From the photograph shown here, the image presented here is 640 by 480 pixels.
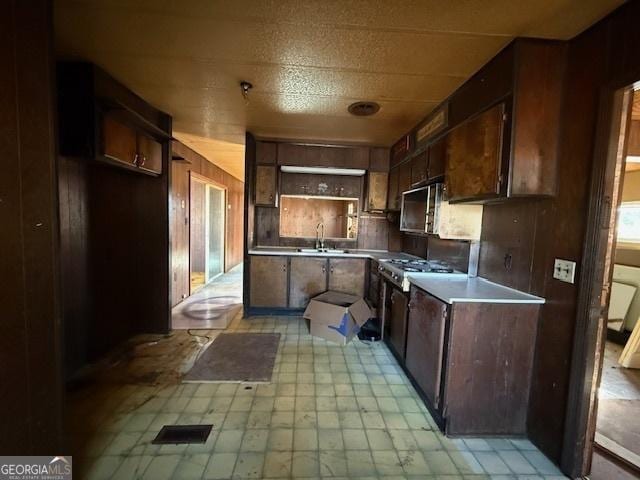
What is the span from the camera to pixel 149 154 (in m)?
2.81

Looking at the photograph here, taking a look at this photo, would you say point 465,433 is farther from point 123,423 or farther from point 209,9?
point 209,9

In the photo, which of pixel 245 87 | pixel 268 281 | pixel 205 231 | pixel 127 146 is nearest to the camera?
pixel 245 87

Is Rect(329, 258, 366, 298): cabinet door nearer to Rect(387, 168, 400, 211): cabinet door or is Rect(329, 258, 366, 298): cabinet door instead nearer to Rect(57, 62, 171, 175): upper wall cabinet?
Rect(387, 168, 400, 211): cabinet door

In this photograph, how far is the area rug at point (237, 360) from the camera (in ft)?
7.86

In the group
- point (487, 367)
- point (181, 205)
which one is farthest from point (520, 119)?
point (181, 205)

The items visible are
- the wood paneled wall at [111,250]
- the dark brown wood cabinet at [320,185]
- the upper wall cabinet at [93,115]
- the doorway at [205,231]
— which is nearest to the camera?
the upper wall cabinet at [93,115]

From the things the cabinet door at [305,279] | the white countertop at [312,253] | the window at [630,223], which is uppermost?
the window at [630,223]

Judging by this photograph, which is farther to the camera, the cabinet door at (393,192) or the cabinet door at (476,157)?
the cabinet door at (393,192)

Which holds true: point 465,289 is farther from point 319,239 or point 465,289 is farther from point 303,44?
point 319,239

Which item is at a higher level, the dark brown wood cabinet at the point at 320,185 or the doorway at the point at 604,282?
the dark brown wood cabinet at the point at 320,185

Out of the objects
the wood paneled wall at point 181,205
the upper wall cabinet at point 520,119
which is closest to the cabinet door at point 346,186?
the wood paneled wall at point 181,205

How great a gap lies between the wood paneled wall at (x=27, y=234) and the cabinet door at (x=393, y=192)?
3326mm

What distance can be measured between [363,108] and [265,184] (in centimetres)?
175

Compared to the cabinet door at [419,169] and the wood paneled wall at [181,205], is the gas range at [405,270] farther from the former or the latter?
the wood paneled wall at [181,205]
